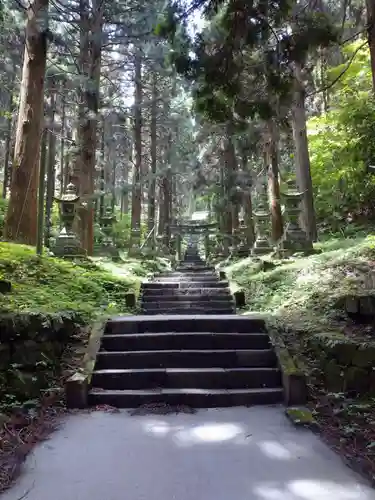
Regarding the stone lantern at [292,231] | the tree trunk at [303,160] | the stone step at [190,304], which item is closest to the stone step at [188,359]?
the stone step at [190,304]

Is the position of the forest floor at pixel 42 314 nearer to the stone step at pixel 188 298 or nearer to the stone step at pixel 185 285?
the stone step at pixel 185 285

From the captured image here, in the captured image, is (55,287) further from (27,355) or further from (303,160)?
(303,160)

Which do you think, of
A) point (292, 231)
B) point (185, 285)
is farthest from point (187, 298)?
point (292, 231)

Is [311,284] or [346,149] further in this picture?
[346,149]

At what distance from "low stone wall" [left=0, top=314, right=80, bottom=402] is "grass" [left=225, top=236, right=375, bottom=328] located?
3.30 meters

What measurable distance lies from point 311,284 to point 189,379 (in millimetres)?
3408

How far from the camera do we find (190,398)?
4559 millimetres

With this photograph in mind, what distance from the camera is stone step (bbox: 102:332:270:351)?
5641mm

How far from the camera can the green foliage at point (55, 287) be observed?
224 inches

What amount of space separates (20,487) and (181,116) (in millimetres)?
20241

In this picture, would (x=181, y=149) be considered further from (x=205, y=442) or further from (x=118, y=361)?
(x=205, y=442)

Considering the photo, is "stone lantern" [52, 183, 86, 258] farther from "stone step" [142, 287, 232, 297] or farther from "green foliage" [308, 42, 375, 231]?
"green foliage" [308, 42, 375, 231]

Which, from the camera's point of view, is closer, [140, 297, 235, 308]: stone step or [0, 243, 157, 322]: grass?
[0, 243, 157, 322]: grass

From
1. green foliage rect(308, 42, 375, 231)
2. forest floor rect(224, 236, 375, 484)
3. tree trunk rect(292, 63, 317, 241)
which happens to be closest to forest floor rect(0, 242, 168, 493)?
forest floor rect(224, 236, 375, 484)
